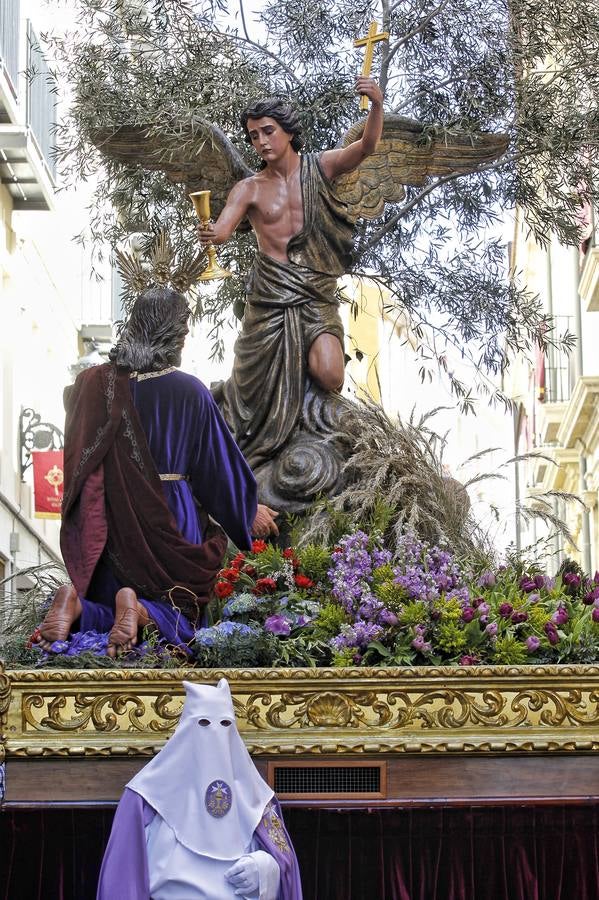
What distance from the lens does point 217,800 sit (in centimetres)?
516

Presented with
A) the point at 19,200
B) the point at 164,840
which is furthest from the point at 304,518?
the point at 19,200

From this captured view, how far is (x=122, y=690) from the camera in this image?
6043 mm

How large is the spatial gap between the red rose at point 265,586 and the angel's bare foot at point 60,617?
847 millimetres

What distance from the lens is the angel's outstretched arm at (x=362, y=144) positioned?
7.84 metres

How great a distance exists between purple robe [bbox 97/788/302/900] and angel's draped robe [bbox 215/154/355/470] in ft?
10.9

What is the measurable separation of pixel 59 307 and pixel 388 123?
15.5 meters

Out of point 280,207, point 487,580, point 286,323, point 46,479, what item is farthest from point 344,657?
point 46,479

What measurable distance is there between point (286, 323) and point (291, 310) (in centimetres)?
8

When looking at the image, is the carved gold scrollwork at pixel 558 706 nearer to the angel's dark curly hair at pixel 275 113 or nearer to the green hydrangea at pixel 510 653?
the green hydrangea at pixel 510 653

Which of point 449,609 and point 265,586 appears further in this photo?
point 265,586

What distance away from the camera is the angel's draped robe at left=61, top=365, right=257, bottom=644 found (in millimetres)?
6547

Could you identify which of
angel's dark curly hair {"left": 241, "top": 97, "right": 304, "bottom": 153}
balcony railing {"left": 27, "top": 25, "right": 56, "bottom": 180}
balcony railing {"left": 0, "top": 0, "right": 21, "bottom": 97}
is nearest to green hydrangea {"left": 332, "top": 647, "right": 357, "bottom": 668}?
angel's dark curly hair {"left": 241, "top": 97, "right": 304, "bottom": 153}

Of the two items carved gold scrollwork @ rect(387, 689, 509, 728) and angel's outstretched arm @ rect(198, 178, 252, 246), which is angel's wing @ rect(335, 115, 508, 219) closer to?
angel's outstretched arm @ rect(198, 178, 252, 246)

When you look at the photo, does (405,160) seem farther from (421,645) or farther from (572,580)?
(421,645)
